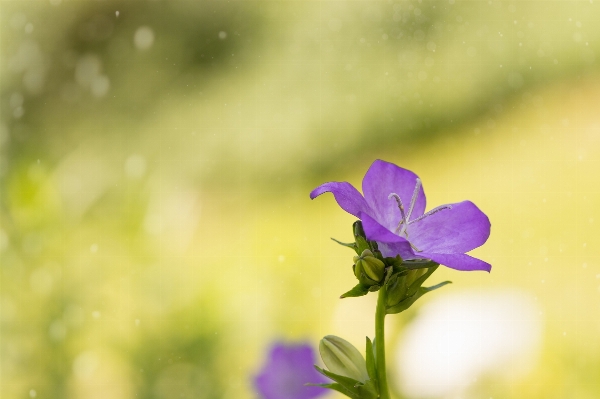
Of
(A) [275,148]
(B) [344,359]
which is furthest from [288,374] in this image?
(A) [275,148]

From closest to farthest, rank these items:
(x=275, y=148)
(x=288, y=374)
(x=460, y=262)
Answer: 1. (x=460, y=262)
2. (x=288, y=374)
3. (x=275, y=148)

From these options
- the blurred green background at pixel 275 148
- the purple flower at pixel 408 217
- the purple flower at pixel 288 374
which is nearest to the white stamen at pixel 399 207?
the purple flower at pixel 408 217

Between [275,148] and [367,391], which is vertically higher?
[275,148]

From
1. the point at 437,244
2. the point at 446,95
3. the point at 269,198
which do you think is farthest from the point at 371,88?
the point at 437,244

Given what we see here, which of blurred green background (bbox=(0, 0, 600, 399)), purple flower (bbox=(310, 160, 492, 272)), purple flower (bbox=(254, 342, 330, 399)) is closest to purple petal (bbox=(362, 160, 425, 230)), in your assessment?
Answer: purple flower (bbox=(310, 160, 492, 272))

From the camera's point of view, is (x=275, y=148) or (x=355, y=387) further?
(x=275, y=148)

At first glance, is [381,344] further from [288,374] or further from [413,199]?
[288,374]

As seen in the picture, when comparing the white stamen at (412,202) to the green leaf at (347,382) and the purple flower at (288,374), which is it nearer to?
the green leaf at (347,382)
